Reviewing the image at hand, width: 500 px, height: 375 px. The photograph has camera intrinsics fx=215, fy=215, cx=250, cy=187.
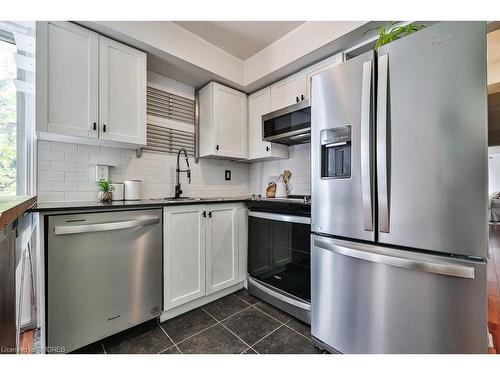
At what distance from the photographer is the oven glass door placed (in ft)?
5.58

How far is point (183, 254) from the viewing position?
6.00ft

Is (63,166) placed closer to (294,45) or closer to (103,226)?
(103,226)

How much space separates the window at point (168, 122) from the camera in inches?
90.6

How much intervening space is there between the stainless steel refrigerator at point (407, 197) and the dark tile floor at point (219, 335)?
0.90ft

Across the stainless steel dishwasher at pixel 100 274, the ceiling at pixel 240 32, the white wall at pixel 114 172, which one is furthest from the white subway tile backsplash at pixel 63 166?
the ceiling at pixel 240 32

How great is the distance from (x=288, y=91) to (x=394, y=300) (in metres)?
2.04

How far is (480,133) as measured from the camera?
0.89 m

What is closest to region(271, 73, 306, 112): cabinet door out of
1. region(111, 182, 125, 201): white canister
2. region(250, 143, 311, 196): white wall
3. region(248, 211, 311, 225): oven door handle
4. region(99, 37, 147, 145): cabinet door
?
region(250, 143, 311, 196): white wall

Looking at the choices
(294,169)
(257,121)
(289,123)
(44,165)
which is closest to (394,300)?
(289,123)

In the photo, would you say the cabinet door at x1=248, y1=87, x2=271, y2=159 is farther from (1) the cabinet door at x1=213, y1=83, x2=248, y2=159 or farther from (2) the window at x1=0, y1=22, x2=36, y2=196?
(2) the window at x1=0, y1=22, x2=36, y2=196

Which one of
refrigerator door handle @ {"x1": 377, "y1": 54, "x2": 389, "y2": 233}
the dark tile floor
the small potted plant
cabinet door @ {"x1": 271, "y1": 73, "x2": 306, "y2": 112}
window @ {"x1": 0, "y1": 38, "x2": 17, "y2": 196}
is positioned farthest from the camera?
cabinet door @ {"x1": 271, "y1": 73, "x2": 306, "y2": 112}

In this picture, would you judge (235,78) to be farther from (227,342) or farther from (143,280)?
(227,342)
